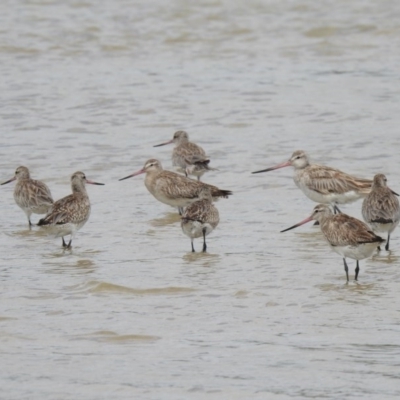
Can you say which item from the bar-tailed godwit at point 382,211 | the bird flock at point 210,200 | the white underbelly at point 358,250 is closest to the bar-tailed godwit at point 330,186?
the bird flock at point 210,200

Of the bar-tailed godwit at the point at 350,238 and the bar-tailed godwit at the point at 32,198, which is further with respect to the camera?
the bar-tailed godwit at the point at 32,198

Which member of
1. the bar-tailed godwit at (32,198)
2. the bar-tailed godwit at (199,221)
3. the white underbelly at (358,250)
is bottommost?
the white underbelly at (358,250)

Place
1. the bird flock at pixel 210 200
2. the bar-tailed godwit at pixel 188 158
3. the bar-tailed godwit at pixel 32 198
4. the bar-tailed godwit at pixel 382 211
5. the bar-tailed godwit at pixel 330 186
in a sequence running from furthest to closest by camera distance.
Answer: the bar-tailed godwit at pixel 188 158
the bar-tailed godwit at pixel 330 186
the bar-tailed godwit at pixel 32 198
the bar-tailed godwit at pixel 382 211
the bird flock at pixel 210 200

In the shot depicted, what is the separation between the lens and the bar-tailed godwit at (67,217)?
10.9m

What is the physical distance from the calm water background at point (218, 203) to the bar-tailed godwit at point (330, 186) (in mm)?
222

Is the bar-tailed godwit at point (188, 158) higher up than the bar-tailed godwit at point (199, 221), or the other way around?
the bar-tailed godwit at point (188, 158)

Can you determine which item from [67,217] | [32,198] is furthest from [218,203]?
[67,217]

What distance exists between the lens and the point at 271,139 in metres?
15.7

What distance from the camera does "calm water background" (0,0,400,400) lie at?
7590 millimetres

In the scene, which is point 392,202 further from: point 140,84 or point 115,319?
point 140,84

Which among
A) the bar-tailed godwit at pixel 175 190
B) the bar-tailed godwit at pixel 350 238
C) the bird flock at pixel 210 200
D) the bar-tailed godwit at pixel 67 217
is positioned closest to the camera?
the bar-tailed godwit at pixel 350 238

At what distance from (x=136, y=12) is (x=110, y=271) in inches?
626

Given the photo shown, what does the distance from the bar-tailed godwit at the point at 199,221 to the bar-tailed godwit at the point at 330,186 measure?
62.9 inches

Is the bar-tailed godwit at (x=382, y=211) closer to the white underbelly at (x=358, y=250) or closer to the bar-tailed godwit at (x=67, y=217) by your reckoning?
the white underbelly at (x=358, y=250)
